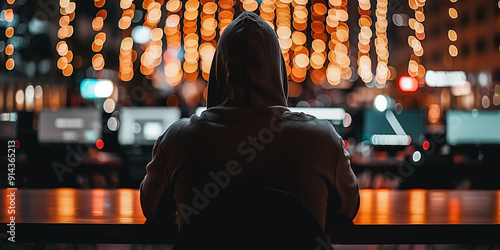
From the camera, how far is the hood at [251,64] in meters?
1.46

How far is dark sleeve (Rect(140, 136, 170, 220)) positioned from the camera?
4.82 feet

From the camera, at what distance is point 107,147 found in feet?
21.0

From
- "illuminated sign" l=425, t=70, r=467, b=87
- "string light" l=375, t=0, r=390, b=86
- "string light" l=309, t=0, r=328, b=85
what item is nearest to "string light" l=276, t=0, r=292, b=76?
"string light" l=309, t=0, r=328, b=85

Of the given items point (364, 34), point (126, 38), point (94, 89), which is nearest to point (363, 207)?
point (126, 38)

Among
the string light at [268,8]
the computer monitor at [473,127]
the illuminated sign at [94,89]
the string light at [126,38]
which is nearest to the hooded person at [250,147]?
the string light at [126,38]

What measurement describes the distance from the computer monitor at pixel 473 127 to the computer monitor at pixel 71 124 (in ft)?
12.8

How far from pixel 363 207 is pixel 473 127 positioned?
465 centimetres

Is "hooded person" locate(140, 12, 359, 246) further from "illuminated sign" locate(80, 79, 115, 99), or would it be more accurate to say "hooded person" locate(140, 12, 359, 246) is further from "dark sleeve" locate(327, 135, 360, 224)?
"illuminated sign" locate(80, 79, 115, 99)

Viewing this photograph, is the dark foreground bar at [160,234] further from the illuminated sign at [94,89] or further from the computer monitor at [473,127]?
the illuminated sign at [94,89]

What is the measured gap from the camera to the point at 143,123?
5.76 metres

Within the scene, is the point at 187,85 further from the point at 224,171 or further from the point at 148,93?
the point at 224,171

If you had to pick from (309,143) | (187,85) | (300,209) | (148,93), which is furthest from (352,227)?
(187,85)

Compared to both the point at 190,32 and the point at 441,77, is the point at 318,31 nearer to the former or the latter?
the point at 190,32

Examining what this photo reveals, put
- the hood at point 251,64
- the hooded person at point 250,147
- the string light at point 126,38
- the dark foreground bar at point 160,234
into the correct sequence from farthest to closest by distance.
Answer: the string light at point 126,38
the dark foreground bar at point 160,234
the hood at point 251,64
the hooded person at point 250,147
